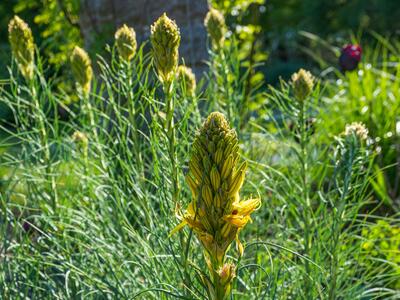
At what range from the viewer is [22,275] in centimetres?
257

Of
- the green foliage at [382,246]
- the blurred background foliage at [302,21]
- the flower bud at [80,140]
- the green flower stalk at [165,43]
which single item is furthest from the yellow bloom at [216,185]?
the blurred background foliage at [302,21]

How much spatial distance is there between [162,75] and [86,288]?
94 cm

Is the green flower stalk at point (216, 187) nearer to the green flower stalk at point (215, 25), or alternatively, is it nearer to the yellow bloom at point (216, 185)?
the yellow bloom at point (216, 185)

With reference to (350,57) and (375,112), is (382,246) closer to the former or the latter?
(350,57)

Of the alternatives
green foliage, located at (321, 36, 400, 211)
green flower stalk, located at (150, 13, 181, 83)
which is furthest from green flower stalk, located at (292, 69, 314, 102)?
green foliage, located at (321, 36, 400, 211)

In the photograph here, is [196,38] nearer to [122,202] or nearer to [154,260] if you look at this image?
[122,202]

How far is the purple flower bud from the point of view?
4.93 metres

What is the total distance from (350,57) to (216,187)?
3722 millimetres

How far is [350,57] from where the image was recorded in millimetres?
4941

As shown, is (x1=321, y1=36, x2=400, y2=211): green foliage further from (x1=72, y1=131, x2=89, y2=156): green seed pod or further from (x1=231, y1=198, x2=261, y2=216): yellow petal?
(x1=231, y1=198, x2=261, y2=216): yellow petal

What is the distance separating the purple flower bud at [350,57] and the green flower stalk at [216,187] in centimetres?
362

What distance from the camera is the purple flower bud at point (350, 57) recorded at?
4926 mm

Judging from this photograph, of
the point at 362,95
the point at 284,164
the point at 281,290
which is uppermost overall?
the point at 362,95

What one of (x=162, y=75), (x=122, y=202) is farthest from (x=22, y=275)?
(x=162, y=75)
